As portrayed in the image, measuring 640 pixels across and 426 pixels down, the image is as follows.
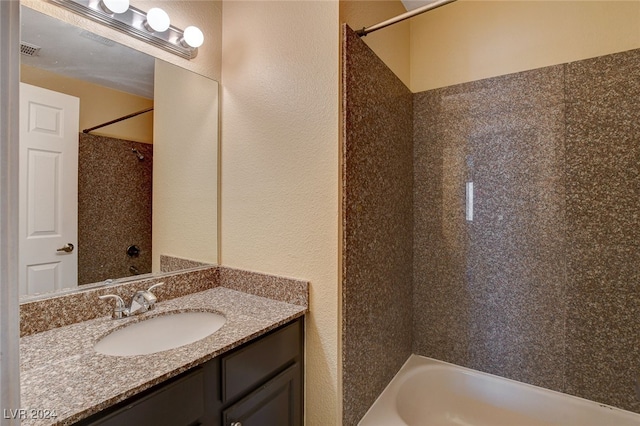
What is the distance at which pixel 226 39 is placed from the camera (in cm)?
161

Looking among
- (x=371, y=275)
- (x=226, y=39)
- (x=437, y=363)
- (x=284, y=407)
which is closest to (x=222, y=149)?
(x=226, y=39)

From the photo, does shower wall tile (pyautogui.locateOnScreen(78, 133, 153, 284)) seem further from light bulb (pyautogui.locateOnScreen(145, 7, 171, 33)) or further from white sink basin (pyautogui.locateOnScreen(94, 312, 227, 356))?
light bulb (pyautogui.locateOnScreen(145, 7, 171, 33))

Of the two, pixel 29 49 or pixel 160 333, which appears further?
pixel 160 333

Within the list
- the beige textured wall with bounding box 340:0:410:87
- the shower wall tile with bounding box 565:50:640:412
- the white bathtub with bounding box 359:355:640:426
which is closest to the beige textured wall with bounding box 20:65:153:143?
the beige textured wall with bounding box 340:0:410:87

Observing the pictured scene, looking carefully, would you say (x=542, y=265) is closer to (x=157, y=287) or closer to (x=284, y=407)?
(x=284, y=407)

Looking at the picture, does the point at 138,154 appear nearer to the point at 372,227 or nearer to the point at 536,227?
the point at 372,227

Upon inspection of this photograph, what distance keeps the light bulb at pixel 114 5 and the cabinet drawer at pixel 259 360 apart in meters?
1.38

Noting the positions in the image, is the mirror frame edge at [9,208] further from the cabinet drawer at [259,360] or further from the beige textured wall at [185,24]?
the beige textured wall at [185,24]

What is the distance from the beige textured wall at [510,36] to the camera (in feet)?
4.65

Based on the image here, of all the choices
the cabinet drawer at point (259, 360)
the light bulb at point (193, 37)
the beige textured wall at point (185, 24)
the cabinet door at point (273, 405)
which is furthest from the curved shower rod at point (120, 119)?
the cabinet door at point (273, 405)

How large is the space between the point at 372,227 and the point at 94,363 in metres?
1.12

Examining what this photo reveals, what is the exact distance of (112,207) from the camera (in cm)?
131

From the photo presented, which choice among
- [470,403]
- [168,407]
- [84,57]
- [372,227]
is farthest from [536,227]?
[84,57]

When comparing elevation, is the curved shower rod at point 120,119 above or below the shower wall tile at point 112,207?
above
